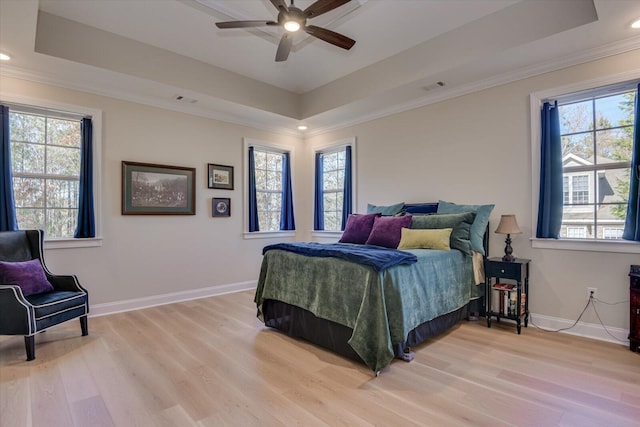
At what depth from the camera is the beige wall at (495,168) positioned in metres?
3.00

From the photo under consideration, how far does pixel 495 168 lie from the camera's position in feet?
12.0

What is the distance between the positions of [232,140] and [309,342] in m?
3.37

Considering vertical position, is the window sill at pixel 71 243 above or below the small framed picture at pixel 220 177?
below

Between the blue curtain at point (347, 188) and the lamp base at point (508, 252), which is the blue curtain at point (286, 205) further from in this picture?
the lamp base at point (508, 252)

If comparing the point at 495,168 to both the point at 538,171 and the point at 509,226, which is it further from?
the point at 509,226

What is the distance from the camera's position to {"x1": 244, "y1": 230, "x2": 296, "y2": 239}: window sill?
526cm

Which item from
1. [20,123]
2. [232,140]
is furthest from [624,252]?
[20,123]

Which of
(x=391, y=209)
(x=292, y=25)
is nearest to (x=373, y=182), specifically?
(x=391, y=209)

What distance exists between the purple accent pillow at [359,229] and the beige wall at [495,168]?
87cm

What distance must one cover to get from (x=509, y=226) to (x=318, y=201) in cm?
318

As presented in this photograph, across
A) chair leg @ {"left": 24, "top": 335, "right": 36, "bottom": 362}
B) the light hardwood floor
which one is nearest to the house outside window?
the light hardwood floor

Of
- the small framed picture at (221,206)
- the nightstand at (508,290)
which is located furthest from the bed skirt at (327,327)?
the small framed picture at (221,206)

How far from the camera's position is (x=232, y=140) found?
508cm

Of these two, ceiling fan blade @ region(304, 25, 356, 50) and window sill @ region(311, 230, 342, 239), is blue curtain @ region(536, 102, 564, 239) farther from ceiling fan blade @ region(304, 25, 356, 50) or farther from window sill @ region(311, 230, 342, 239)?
window sill @ region(311, 230, 342, 239)
